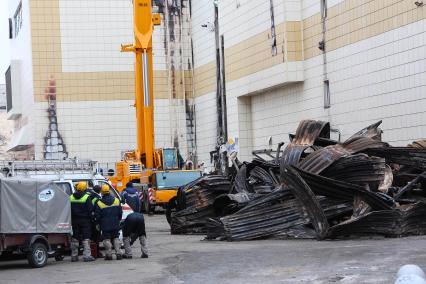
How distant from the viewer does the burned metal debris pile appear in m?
18.7

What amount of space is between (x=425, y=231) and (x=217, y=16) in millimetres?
32561

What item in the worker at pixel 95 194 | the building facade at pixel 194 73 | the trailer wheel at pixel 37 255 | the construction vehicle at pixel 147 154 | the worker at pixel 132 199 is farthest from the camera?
Answer: the construction vehicle at pixel 147 154

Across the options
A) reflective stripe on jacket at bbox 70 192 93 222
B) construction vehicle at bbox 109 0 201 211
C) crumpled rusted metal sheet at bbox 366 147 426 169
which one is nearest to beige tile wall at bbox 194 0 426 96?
construction vehicle at bbox 109 0 201 211

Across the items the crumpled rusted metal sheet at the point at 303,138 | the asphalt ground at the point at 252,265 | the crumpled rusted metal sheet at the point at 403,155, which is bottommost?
the asphalt ground at the point at 252,265

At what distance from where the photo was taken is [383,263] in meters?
13.4

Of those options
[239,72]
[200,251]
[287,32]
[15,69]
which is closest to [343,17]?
[287,32]

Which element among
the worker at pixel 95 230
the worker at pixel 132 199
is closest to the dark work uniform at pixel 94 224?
the worker at pixel 95 230

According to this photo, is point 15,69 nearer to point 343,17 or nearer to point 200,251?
point 343,17

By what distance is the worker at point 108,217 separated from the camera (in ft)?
55.5

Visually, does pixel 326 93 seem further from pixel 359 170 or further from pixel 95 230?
→ pixel 95 230

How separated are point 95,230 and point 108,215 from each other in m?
0.73

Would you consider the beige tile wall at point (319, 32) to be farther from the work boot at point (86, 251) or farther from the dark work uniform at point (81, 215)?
the work boot at point (86, 251)

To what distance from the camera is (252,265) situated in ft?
47.3

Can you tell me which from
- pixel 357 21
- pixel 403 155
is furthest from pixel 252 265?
pixel 357 21
